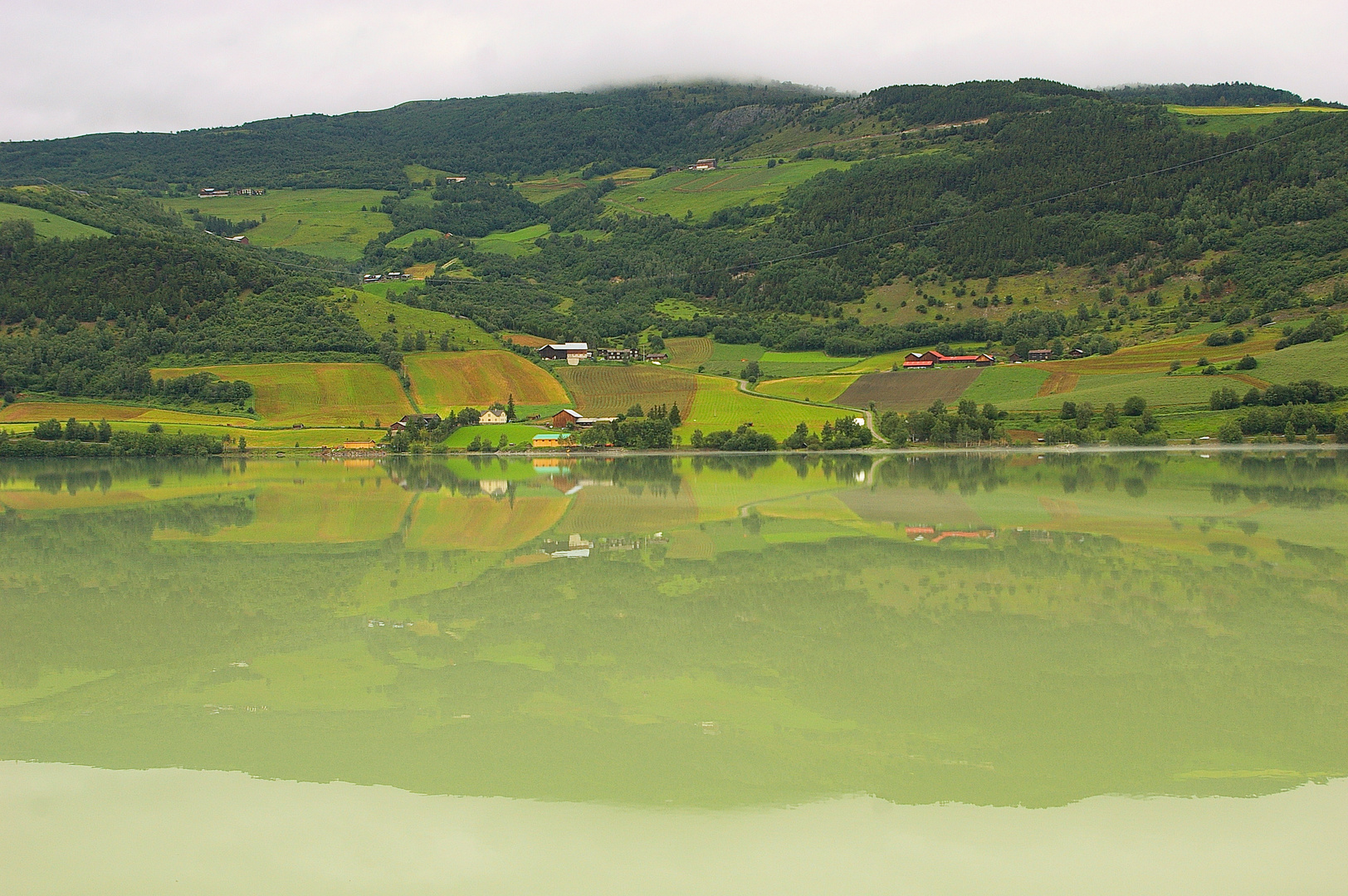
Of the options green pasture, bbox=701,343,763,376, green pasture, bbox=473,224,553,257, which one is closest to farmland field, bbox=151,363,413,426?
green pasture, bbox=701,343,763,376

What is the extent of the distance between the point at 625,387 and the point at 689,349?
21.2 metres

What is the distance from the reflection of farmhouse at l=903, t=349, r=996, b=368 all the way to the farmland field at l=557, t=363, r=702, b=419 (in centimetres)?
2123

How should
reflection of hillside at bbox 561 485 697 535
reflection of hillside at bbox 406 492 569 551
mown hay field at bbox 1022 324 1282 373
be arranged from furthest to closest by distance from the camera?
mown hay field at bbox 1022 324 1282 373 < reflection of hillside at bbox 561 485 697 535 < reflection of hillside at bbox 406 492 569 551

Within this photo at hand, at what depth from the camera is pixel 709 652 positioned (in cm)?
1459

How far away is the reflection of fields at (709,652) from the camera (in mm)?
10383

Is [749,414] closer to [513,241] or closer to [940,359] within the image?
[940,359]

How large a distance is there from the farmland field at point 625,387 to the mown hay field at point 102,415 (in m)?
27.6

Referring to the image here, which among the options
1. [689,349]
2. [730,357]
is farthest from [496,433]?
[689,349]

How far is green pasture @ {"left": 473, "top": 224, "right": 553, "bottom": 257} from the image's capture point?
6767 inches

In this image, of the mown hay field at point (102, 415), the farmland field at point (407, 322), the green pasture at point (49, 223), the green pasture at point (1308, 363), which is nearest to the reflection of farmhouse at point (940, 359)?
the green pasture at point (1308, 363)

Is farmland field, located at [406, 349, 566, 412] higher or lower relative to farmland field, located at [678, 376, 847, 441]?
higher

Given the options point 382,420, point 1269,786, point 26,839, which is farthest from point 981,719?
point 382,420

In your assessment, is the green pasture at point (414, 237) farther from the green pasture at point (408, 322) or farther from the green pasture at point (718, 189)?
the green pasture at point (408, 322)

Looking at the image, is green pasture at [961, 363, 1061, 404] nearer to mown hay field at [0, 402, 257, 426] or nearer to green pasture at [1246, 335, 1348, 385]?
green pasture at [1246, 335, 1348, 385]
